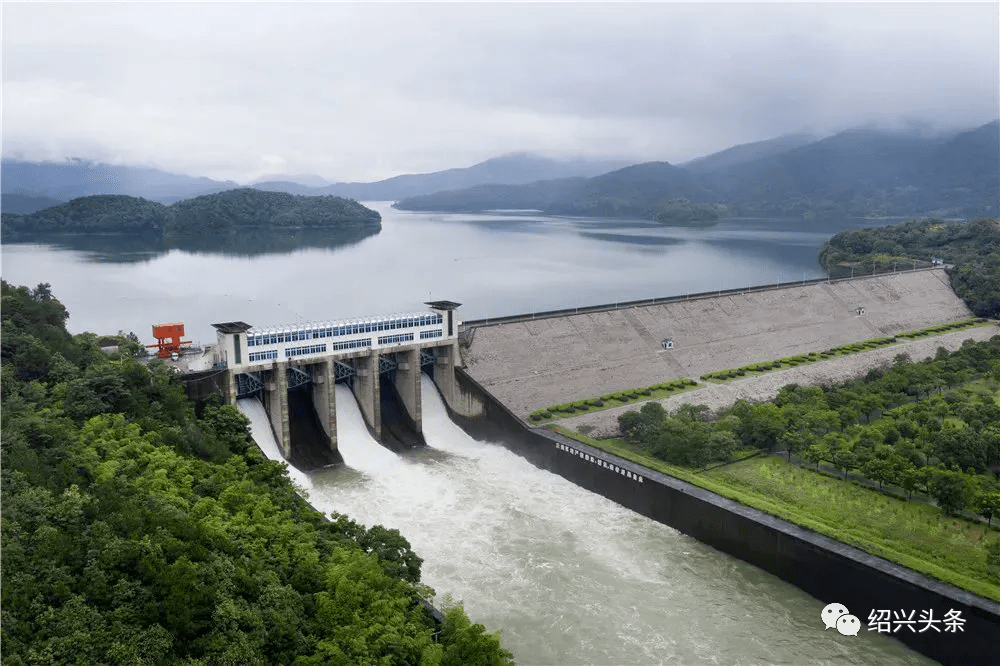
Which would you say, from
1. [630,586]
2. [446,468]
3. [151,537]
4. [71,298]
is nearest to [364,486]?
[446,468]

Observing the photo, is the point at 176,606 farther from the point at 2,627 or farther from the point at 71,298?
the point at 71,298

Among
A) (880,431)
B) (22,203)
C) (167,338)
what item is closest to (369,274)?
(167,338)

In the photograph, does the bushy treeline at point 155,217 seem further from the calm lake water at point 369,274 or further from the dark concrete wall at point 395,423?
the dark concrete wall at point 395,423

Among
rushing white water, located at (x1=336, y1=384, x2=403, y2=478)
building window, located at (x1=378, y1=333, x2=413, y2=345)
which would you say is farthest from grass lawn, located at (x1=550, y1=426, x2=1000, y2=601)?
building window, located at (x1=378, y1=333, x2=413, y2=345)


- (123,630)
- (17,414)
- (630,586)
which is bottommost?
(630,586)

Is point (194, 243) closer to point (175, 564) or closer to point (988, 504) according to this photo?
point (175, 564)

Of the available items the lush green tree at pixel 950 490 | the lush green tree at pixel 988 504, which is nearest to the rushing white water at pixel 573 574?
the lush green tree at pixel 950 490

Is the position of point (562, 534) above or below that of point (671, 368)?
below
